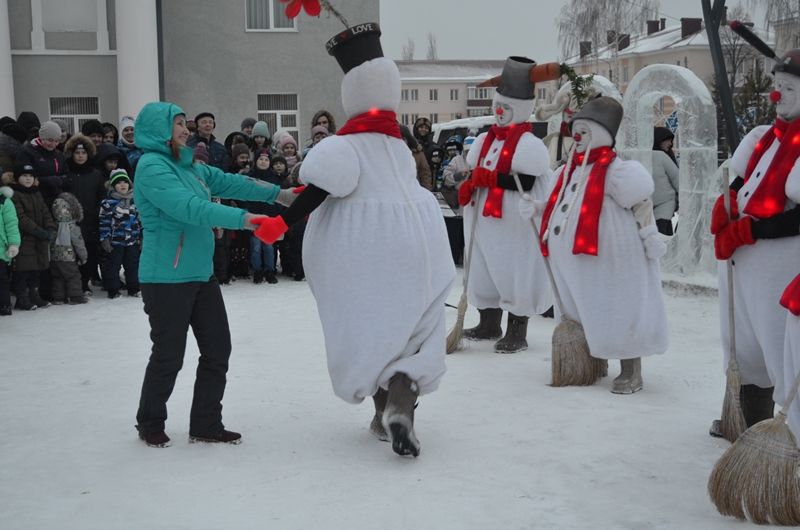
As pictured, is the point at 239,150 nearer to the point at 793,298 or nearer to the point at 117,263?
the point at 117,263

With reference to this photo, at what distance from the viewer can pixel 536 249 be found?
297 inches

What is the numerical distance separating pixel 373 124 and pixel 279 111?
17.7m

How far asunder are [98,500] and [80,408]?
172 centimetres

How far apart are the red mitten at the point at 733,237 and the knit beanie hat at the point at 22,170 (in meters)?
7.13

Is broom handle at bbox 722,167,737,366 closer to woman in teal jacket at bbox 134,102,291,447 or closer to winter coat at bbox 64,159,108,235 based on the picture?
woman in teal jacket at bbox 134,102,291,447

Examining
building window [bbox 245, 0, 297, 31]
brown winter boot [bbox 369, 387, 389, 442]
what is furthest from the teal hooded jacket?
building window [bbox 245, 0, 297, 31]

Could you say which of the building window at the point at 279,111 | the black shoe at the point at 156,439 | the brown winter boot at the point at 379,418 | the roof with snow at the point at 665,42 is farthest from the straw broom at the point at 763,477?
the roof with snow at the point at 665,42

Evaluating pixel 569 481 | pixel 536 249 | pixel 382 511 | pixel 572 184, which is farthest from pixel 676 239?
pixel 382 511

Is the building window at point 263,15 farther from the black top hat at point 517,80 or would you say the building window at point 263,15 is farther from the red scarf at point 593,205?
the red scarf at point 593,205

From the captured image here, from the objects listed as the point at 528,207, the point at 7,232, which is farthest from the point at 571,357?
the point at 7,232

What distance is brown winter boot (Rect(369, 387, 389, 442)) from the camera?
5227 millimetres

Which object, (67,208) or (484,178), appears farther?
(67,208)

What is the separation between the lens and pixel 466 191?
763cm

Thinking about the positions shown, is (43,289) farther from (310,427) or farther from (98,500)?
(98,500)
